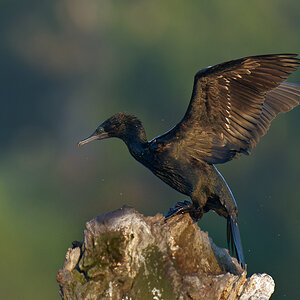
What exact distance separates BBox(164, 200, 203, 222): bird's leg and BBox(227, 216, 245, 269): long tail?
0.20 meters

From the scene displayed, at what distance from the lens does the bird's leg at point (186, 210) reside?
10.6 feet

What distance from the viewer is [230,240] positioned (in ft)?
11.6

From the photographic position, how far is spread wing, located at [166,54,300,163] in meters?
3.21

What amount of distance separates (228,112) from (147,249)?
95cm

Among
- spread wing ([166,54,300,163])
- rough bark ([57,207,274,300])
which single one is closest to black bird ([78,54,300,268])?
spread wing ([166,54,300,163])

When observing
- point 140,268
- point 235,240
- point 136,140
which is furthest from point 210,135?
point 140,268

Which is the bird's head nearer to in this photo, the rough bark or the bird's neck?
the bird's neck

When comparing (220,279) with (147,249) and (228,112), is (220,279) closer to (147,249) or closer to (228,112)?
→ (147,249)

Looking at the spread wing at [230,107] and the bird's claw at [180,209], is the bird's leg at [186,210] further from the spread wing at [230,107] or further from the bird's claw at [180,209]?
the spread wing at [230,107]

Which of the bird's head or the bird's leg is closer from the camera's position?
the bird's leg

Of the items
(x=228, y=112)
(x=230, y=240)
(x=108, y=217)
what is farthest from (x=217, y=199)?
(x=108, y=217)

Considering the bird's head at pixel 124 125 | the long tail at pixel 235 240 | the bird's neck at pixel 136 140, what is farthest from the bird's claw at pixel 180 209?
the bird's head at pixel 124 125

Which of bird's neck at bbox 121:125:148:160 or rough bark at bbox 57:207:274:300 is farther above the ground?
bird's neck at bbox 121:125:148:160

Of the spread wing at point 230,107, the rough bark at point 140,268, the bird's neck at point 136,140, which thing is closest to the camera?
the rough bark at point 140,268
